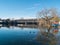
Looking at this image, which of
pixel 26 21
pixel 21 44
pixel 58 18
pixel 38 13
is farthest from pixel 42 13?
pixel 26 21

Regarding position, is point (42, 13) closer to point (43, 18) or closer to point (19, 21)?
point (43, 18)

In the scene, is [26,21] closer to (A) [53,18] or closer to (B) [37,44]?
(A) [53,18]

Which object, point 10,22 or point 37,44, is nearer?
point 37,44

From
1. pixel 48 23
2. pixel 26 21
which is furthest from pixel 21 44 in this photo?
pixel 26 21

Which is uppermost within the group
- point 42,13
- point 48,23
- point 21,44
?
point 42,13

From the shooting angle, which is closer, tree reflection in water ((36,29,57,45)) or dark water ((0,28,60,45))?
tree reflection in water ((36,29,57,45))

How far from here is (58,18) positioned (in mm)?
26859

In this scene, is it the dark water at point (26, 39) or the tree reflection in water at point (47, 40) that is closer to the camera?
the tree reflection in water at point (47, 40)

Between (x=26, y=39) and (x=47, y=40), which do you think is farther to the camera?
(x=26, y=39)

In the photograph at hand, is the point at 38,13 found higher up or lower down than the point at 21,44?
higher up

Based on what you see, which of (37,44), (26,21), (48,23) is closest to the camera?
(37,44)

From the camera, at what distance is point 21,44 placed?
14828mm

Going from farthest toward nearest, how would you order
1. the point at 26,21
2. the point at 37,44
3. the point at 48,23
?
1. the point at 26,21
2. the point at 48,23
3. the point at 37,44

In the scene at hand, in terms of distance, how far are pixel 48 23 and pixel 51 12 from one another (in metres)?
1.87
